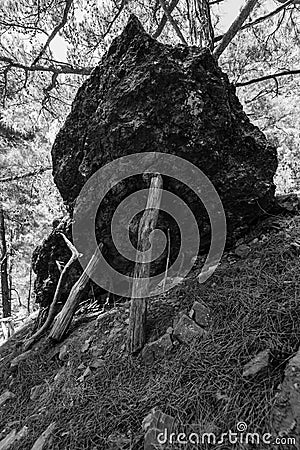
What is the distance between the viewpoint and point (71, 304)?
268cm

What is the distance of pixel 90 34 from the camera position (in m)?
4.29

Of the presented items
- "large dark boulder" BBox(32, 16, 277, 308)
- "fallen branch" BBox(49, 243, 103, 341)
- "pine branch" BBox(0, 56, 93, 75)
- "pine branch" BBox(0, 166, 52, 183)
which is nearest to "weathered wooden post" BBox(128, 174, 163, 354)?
"large dark boulder" BBox(32, 16, 277, 308)

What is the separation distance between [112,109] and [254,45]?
320 centimetres

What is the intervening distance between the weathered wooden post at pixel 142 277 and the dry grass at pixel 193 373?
0.10 m

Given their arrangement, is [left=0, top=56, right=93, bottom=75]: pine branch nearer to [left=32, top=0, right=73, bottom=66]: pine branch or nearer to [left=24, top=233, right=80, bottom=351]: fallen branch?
[left=32, top=0, right=73, bottom=66]: pine branch

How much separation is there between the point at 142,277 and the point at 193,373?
0.79 metres

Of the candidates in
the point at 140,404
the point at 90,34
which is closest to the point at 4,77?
the point at 90,34

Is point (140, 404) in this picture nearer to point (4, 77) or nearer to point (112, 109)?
point (112, 109)

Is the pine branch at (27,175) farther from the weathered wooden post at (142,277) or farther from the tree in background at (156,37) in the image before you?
the weathered wooden post at (142,277)

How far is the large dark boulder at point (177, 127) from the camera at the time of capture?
Result: 98.6 inches

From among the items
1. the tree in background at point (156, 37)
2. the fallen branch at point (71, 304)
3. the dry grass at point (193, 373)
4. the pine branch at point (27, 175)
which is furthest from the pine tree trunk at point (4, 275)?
the dry grass at point (193, 373)

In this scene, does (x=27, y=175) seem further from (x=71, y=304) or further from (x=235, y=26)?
(x=235, y=26)

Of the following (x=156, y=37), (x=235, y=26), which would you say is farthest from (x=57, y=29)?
(x=235, y=26)

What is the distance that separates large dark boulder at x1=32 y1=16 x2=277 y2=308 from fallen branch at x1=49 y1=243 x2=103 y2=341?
18 centimetres
